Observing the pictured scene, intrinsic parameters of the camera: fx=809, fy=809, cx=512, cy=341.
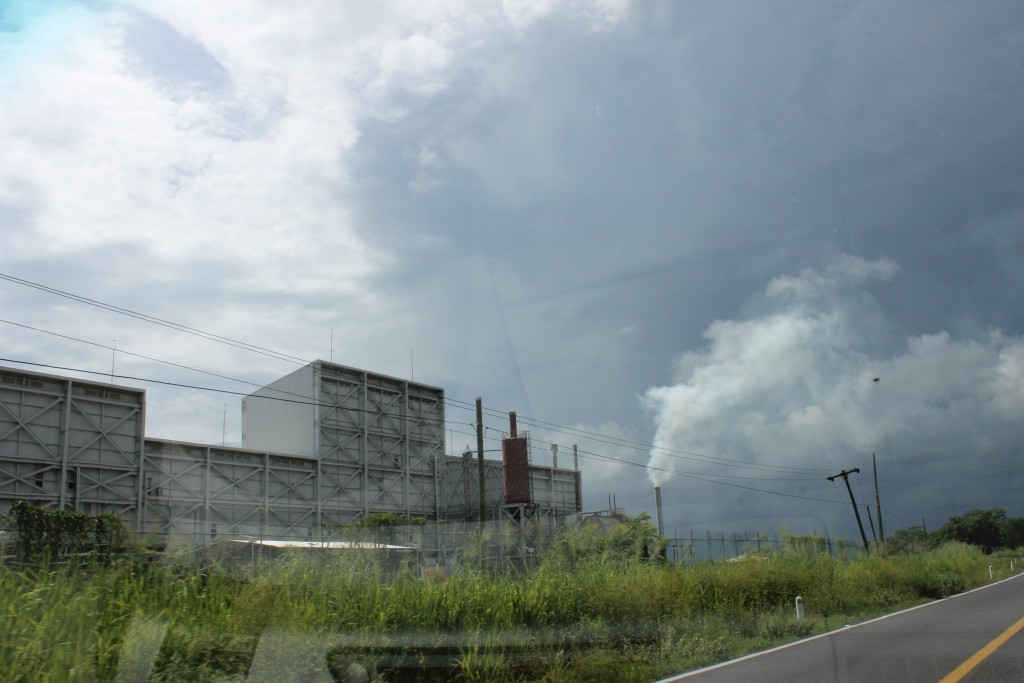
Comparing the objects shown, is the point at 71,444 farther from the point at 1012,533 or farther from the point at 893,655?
the point at 1012,533

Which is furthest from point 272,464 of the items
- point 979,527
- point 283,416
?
point 979,527

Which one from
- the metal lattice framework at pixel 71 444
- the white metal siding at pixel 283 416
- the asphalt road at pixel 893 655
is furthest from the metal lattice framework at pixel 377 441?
the asphalt road at pixel 893 655

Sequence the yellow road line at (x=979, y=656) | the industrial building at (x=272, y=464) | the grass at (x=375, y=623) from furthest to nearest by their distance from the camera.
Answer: the industrial building at (x=272, y=464), the yellow road line at (x=979, y=656), the grass at (x=375, y=623)

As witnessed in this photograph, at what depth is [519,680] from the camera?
37.5 feet

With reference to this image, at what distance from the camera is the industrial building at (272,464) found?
36844 millimetres

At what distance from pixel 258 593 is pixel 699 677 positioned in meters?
6.77

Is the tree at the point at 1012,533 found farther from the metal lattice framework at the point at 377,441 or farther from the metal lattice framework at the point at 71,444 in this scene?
the metal lattice framework at the point at 71,444

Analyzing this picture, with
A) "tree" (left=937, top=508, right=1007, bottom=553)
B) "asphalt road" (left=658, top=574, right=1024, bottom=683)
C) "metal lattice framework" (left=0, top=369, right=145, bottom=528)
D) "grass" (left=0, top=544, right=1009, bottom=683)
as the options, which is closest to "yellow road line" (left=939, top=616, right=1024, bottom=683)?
"asphalt road" (left=658, top=574, right=1024, bottom=683)

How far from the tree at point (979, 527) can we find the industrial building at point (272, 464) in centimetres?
6860

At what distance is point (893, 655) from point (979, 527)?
110036 millimetres

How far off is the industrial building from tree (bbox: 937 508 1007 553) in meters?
68.6

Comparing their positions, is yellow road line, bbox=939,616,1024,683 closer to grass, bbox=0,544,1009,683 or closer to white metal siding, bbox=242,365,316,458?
grass, bbox=0,544,1009,683

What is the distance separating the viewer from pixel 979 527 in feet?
349

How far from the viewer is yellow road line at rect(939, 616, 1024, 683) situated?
10.8m
